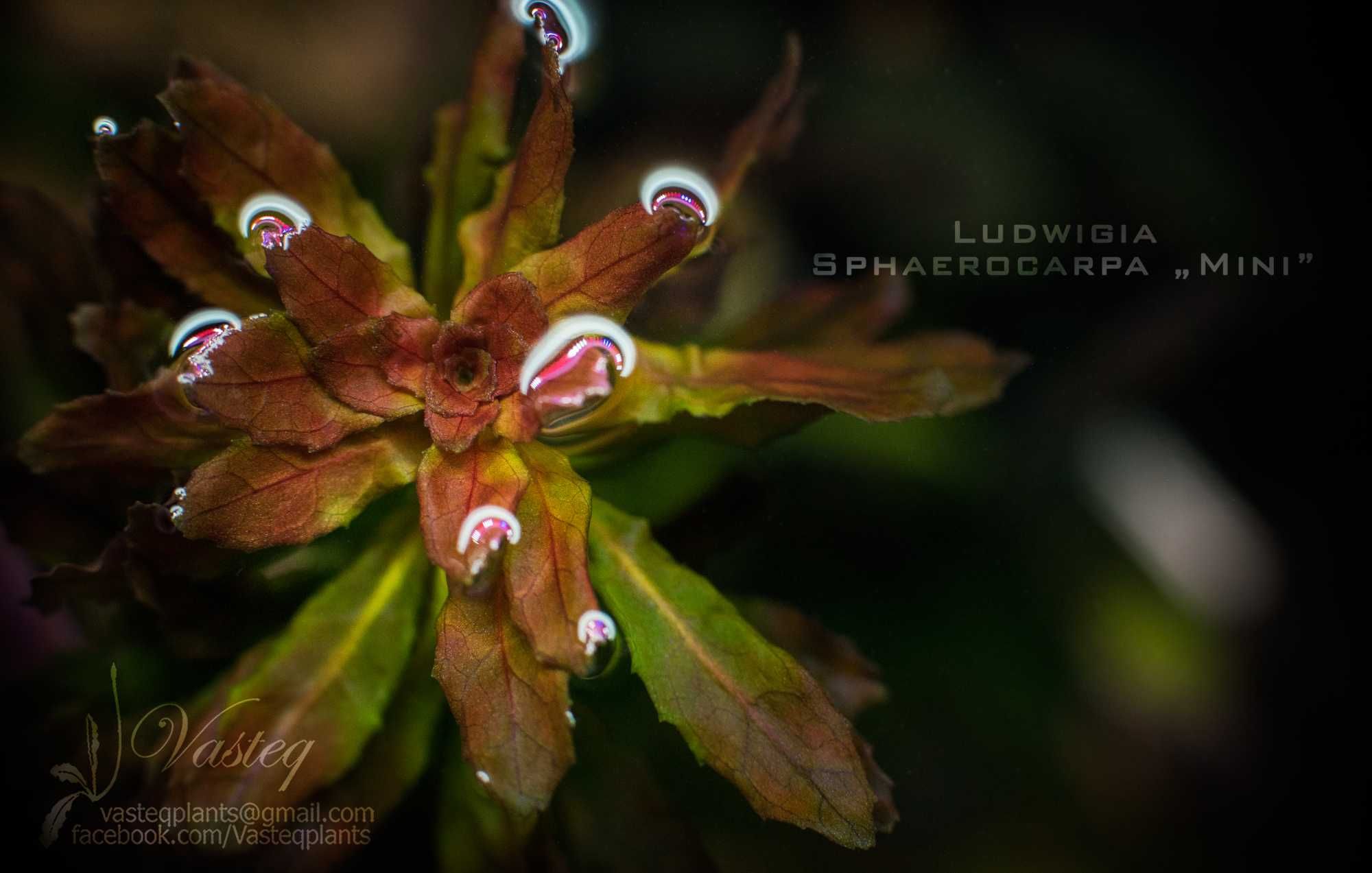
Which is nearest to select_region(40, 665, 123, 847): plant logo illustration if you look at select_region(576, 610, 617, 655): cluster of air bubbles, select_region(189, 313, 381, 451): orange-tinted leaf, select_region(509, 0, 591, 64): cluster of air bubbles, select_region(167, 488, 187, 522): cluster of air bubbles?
select_region(167, 488, 187, 522): cluster of air bubbles

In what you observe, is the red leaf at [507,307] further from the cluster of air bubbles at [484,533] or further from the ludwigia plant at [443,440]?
the cluster of air bubbles at [484,533]

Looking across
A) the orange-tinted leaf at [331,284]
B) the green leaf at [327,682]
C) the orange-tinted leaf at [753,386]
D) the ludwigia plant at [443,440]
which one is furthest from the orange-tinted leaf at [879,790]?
the orange-tinted leaf at [331,284]

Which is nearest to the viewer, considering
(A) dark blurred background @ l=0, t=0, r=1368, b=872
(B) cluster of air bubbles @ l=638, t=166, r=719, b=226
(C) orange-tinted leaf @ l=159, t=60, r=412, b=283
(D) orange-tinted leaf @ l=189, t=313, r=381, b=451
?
(D) orange-tinted leaf @ l=189, t=313, r=381, b=451

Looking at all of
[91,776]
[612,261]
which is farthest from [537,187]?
[91,776]

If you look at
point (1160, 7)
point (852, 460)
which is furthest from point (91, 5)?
point (1160, 7)

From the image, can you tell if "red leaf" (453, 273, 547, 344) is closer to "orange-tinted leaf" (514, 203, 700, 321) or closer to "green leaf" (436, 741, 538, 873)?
"orange-tinted leaf" (514, 203, 700, 321)
